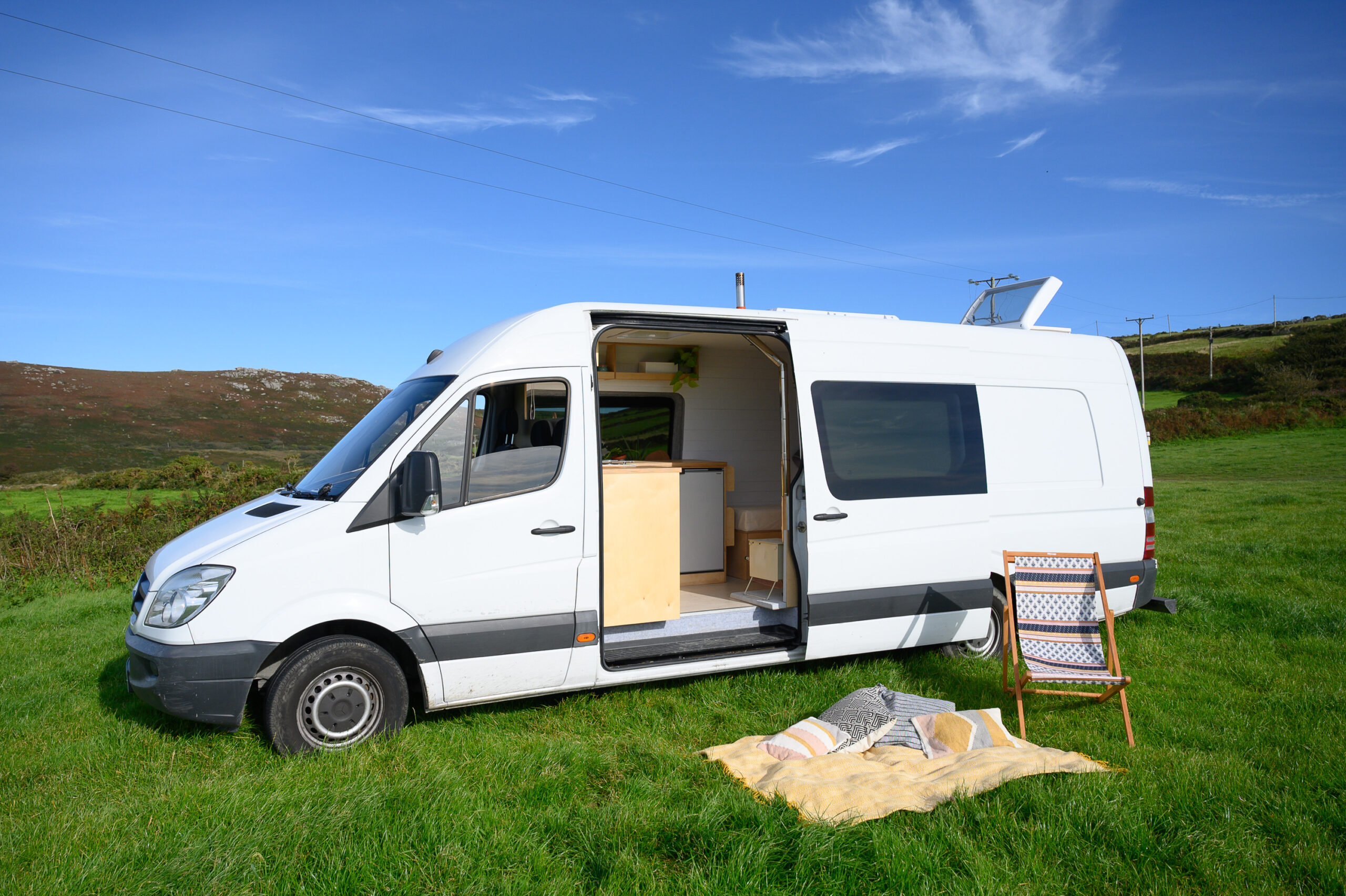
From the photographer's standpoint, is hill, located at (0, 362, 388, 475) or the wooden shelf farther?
hill, located at (0, 362, 388, 475)

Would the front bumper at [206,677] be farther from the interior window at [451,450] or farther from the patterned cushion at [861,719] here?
the patterned cushion at [861,719]

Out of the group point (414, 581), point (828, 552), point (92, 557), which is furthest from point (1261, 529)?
point (92, 557)

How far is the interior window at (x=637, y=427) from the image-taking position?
771 centimetres

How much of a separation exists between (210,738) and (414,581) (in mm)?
1458

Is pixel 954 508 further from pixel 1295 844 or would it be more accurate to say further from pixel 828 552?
pixel 1295 844

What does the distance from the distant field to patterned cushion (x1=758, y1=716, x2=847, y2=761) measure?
65.5 metres

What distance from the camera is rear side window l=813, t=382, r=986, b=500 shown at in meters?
5.59

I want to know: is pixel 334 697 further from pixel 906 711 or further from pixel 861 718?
pixel 906 711

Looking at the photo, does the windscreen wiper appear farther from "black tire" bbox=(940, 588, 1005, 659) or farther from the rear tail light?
the rear tail light

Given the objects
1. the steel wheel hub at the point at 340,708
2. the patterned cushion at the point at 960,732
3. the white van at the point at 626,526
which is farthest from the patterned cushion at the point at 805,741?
the steel wheel hub at the point at 340,708

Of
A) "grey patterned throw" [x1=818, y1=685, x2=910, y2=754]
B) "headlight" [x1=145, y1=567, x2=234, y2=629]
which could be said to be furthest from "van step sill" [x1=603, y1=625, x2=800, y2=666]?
"headlight" [x1=145, y1=567, x2=234, y2=629]

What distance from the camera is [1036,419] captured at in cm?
633

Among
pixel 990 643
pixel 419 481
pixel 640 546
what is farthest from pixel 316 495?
pixel 990 643

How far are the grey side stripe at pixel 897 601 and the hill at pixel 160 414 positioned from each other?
11869 millimetres
